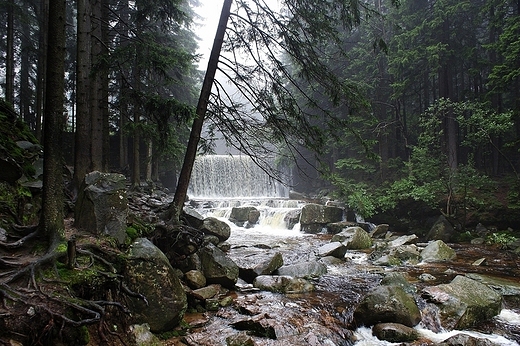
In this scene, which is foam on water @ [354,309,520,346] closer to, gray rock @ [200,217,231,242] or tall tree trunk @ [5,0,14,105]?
gray rock @ [200,217,231,242]

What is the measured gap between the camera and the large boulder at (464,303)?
18.4ft

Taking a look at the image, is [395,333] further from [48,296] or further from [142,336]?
[48,296]

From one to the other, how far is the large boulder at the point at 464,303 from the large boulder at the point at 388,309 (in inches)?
22.9

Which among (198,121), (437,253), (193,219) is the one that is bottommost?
(437,253)

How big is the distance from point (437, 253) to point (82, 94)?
11637 mm

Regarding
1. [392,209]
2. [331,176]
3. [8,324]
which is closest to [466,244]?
[392,209]

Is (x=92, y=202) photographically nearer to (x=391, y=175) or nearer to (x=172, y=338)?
(x=172, y=338)

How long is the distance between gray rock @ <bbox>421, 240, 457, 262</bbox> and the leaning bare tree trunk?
8.14 m

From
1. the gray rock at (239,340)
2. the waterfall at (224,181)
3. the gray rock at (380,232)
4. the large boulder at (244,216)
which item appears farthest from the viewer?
the waterfall at (224,181)

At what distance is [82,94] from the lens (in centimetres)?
745

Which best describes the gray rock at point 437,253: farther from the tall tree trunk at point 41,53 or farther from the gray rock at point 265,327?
the tall tree trunk at point 41,53

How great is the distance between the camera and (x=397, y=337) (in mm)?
5121

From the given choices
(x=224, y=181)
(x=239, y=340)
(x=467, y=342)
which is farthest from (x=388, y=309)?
(x=224, y=181)

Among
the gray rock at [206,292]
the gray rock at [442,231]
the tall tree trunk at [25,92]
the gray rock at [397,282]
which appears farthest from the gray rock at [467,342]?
the tall tree trunk at [25,92]
